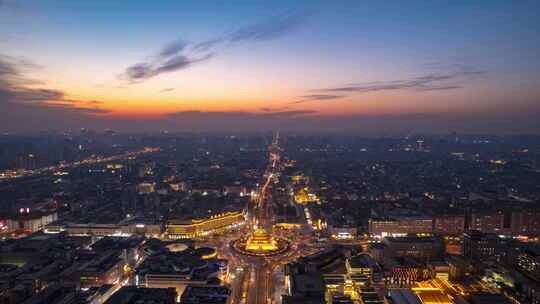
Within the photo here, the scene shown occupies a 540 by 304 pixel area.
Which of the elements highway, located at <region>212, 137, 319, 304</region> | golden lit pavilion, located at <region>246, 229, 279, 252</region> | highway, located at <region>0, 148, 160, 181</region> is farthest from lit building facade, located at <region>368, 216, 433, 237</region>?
highway, located at <region>0, 148, 160, 181</region>

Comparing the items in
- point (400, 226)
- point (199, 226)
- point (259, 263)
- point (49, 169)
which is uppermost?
point (49, 169)

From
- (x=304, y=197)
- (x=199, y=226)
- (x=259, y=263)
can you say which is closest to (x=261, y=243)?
(x=259, y=263)

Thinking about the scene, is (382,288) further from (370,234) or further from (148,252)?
(148,252)

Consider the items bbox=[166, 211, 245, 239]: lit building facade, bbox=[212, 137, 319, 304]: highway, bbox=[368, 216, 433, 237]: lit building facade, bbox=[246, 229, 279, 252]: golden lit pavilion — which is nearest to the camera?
bbox=[212, 137, 319, 304]: highway

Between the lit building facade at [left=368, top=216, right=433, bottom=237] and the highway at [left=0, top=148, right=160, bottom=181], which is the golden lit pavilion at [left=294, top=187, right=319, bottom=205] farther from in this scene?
the highway at [left=0, top=148, right=160, bottom=181]

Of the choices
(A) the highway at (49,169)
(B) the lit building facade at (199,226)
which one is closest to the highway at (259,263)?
(B) the lit building facade at (199,226)

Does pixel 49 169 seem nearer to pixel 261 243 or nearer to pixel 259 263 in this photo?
pixel 261 243

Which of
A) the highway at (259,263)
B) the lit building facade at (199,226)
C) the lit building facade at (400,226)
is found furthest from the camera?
the lit building facade at (400,226)

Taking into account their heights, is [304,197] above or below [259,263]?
above

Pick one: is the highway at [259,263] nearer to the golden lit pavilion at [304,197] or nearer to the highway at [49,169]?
A: the golden lit pavilion at [304,197]
